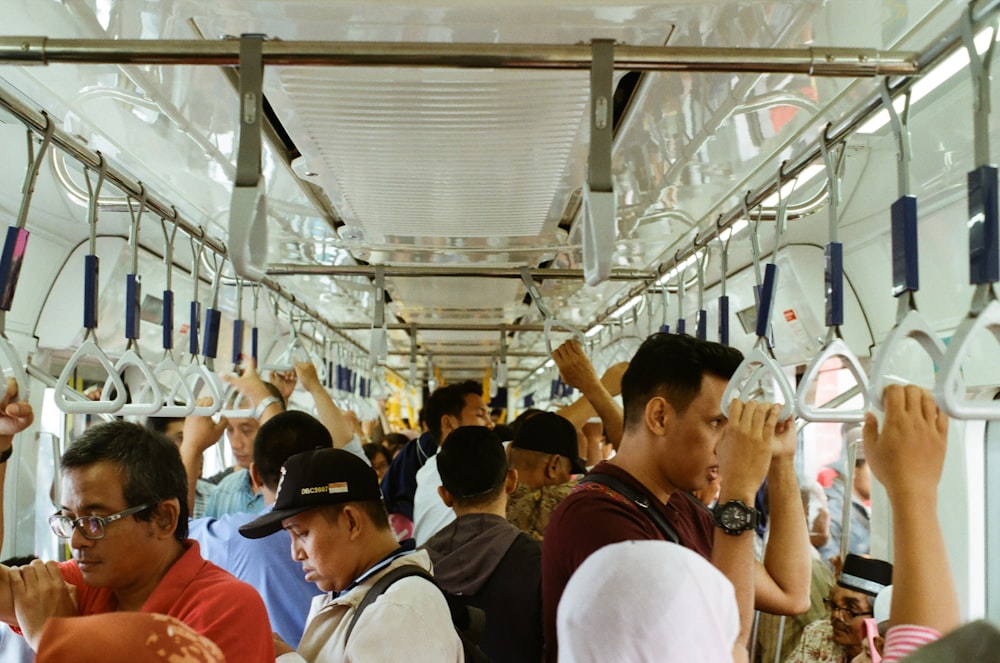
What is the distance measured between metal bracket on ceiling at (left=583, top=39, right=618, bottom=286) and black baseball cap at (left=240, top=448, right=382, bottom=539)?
1.24 m

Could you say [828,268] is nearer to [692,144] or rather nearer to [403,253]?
[692,144]

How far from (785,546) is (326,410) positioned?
10.4 feet

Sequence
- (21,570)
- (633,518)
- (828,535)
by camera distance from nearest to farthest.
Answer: (633,518) < (21,570) < (828,535)

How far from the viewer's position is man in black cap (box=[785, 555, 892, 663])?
12.5 feet

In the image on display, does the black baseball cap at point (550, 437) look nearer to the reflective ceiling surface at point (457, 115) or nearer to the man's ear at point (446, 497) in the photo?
the reflective ceiling surface at point (457, 115)

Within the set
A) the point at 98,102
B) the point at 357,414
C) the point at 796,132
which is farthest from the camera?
the point at 357,414

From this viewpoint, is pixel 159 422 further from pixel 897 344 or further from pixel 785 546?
pixel 897 344

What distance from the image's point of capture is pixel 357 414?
911 cm

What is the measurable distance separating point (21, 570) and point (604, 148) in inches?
71.3

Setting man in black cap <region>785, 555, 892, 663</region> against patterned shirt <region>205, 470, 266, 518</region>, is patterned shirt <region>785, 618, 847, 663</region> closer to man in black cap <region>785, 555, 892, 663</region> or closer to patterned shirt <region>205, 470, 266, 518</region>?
man in black cap <region>785, 555, 892, 663</region>

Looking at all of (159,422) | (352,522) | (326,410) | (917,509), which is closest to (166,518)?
(352,522)

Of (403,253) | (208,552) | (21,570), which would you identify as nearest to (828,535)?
(403,253)

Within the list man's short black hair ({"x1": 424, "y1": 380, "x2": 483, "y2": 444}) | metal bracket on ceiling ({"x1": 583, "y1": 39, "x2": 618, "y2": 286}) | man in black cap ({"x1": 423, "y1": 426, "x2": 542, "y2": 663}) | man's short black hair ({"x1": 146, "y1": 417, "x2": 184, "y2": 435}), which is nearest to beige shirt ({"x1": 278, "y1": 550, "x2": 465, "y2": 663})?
man in black cap ({"x1": 423, "y1": 426, "x2": 542, "y2": 663})

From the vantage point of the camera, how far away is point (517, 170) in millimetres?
3004
